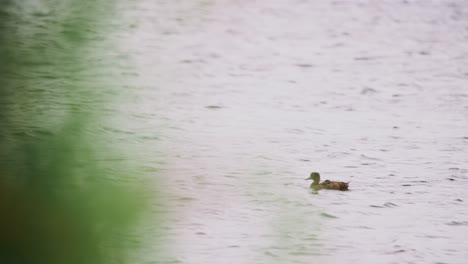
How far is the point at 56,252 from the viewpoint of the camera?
133 centimetres

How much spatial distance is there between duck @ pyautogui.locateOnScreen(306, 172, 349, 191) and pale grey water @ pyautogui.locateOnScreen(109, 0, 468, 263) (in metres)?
0.11

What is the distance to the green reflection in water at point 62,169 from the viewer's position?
50.8 inches

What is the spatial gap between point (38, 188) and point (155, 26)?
13233mm

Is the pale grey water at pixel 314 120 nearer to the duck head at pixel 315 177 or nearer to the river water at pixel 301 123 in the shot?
the river water at pixel 301 123

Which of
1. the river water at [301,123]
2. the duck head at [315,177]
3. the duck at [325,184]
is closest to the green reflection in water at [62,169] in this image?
the river water at [301,123]

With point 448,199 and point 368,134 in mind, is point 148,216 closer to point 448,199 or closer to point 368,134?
point 448,199

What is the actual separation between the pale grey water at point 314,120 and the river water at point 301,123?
0.01m

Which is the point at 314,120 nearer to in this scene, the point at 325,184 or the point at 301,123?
the point at 301,123

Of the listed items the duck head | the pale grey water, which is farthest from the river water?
the duck head

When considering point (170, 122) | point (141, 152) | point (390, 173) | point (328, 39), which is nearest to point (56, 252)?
point (141, 152)

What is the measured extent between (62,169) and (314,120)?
8895 millimetres

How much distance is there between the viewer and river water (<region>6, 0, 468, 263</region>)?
77.2 inches

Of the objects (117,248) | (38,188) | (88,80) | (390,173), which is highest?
(88,80)

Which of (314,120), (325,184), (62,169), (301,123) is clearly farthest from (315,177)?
(62,169)
